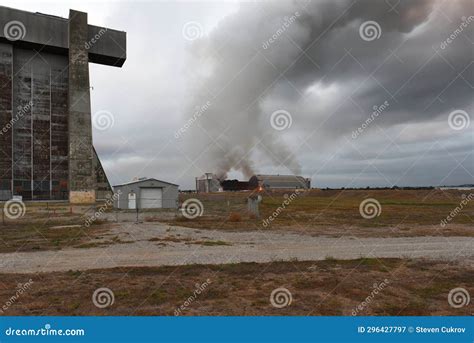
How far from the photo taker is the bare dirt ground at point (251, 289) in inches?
236

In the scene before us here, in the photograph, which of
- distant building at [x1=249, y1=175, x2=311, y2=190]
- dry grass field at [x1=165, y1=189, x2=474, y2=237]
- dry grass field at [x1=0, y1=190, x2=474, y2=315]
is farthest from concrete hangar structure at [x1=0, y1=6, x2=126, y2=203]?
distant building at [x1=249, y1=175, x2=311, y2=190]

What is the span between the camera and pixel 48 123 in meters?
40.2

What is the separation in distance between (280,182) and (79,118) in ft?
275

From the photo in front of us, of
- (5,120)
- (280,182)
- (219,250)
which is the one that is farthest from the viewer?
(280,182)

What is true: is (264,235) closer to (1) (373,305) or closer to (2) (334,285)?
(2) (334,285)

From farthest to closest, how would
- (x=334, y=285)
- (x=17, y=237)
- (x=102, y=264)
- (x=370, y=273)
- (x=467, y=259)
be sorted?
(x=17, y=237)
(x=467, y=259)
(x=102, y=264)
(x=370, y=273)
(x=334, y=285)

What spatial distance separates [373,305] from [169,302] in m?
3.79

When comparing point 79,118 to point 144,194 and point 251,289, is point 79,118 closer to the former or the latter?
point 144,194

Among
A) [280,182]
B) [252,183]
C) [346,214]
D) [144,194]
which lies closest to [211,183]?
[252,183]

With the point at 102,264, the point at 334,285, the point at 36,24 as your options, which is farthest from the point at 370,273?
the point at 36,24

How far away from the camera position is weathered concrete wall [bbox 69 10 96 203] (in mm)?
39156

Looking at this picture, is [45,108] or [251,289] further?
[45,108]

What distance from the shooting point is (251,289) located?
7105 mm

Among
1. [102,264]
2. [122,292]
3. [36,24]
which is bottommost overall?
[122,292]
